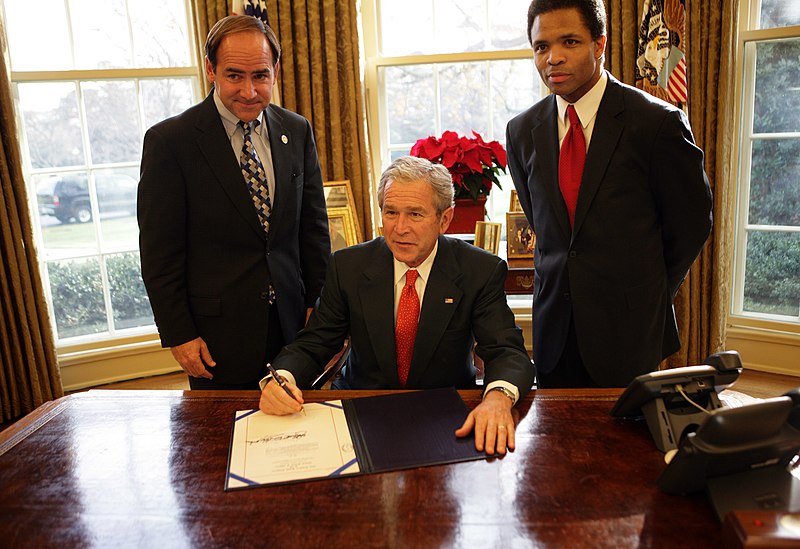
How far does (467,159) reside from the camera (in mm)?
2998

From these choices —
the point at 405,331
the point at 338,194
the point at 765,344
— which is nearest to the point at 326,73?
the point at 338,194

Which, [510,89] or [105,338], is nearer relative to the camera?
[510,89]

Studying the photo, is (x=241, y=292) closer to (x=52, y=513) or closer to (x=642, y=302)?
(x=52, y=513)

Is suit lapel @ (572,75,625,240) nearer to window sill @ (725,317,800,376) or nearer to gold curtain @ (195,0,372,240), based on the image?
gold curtain @ (195,0,372,240)

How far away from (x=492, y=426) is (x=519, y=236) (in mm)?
1844

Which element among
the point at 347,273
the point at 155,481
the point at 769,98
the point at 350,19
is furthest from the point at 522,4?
the point at 155,481

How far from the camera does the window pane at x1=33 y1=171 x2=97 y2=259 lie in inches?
152

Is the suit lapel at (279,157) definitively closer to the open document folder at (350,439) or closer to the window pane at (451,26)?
the open document folder at (350,439)

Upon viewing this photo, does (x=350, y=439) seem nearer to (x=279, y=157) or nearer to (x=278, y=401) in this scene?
(x=278, y=401)

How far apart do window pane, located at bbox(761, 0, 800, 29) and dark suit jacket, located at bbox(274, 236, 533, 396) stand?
2.61m

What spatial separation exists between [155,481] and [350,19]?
2888mm

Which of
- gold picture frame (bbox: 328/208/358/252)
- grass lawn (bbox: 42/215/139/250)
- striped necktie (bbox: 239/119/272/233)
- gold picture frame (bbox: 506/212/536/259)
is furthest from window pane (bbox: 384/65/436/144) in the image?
striped necktie (bbox: 239/119/272/233)

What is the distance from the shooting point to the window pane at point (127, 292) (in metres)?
4.03

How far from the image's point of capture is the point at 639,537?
106 cm
